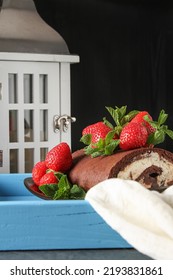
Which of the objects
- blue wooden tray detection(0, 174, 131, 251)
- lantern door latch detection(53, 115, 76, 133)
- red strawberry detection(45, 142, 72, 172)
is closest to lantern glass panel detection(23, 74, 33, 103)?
lantern door latch detection(53, 115, 76, 133)

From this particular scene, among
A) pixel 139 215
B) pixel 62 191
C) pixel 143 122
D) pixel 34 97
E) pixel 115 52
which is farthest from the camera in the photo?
pixel 115 52

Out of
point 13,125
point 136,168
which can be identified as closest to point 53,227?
point 136,168

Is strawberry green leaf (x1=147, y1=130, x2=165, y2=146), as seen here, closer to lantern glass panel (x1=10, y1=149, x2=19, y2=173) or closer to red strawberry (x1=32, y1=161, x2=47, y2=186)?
red strawberry (x1=32, y1=161, x2=47, y2=186)

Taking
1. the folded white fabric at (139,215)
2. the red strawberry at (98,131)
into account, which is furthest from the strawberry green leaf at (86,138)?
the folded white fabric at (139,215)

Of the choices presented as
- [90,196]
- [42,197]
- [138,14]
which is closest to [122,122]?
[42,197]

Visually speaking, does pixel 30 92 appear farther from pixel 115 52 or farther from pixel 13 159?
pixel 115 52

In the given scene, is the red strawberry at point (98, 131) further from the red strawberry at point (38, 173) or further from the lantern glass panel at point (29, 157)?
the lantern glass panel at point (29, 157)
